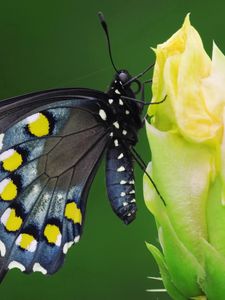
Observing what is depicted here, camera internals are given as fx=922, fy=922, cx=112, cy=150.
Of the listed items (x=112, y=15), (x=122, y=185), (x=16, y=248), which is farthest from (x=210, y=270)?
(x=112, y=15)

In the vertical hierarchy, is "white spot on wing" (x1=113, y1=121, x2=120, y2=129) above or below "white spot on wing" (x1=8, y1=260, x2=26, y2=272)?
above

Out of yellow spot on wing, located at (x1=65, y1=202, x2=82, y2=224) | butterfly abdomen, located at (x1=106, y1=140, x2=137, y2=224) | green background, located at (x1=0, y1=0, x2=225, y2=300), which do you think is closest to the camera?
butterfly abdomen, located at (x1=106, y1=140, x2=137, y2=224)

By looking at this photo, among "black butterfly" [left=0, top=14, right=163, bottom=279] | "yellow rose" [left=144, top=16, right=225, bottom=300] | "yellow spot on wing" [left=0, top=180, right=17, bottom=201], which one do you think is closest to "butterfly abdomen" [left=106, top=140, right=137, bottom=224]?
"black butterfly" [left=0, top=14, right=163, bottom=279]

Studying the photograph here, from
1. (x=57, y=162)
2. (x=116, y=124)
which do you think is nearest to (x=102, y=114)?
(x=116, y=124)

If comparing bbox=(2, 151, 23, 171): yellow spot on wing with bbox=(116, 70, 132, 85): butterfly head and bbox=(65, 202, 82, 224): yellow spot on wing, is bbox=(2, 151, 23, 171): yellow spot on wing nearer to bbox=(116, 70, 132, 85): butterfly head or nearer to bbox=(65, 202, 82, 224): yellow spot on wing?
bbox=(65, 202, 82, 224): yellow spot on wing

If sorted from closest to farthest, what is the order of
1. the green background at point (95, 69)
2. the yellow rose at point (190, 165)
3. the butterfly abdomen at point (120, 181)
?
the yellow rose at point (190, 165), the butterfly abdomen at point (120, 181), the green background at point (95, 69)

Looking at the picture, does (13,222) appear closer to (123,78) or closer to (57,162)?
(57,162)

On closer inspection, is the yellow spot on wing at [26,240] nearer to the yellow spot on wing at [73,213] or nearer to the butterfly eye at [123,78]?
the yellow spot on wing at [73,213]

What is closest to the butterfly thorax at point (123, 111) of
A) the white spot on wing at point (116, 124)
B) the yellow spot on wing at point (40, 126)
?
the white spot on wing at point (116, 124)
